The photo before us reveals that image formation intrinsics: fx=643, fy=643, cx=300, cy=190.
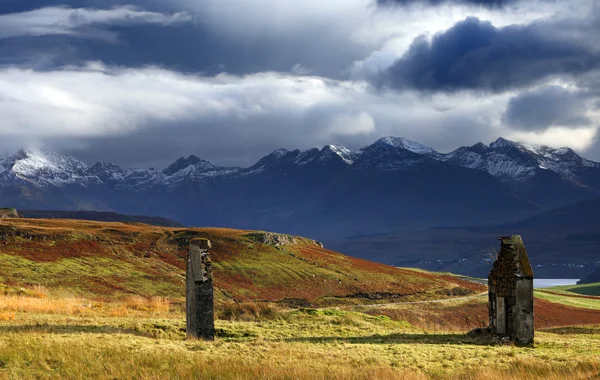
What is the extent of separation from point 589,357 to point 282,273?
6586 centimetres

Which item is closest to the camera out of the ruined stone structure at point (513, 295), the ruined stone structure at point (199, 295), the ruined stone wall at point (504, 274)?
the ruined stone structure at point (199, 295)

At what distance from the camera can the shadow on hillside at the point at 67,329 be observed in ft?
81.5

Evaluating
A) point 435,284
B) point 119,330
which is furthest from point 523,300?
point 435,284

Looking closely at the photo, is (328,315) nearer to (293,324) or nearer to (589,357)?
(293,324)

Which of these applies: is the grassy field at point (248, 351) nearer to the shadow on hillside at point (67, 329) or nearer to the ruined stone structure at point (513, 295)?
the shadow on hillside at point (67, 329)

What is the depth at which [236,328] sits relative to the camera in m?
31.8

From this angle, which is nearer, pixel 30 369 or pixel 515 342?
pixel 30 369

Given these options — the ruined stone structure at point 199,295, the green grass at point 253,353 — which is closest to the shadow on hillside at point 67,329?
the green grass at point 253,353

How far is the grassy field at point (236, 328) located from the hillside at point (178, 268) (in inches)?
Answer: 12.5

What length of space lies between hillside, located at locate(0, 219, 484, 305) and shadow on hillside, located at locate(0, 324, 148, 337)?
119 feet

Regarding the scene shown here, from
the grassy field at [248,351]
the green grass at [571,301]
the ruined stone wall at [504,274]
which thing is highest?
the ruined stone wall at [504,274]

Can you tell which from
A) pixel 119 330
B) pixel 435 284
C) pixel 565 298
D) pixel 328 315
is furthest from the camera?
pixel 565 298

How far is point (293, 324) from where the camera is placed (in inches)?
1412

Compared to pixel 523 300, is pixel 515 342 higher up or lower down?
lower down
